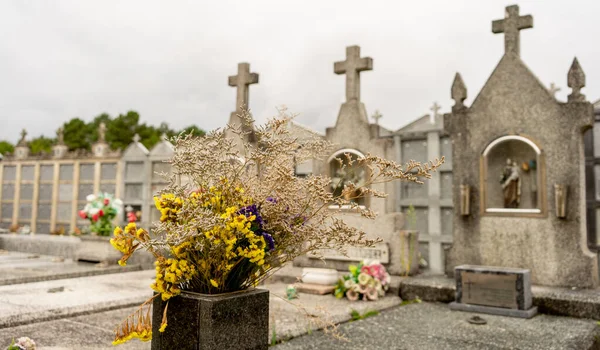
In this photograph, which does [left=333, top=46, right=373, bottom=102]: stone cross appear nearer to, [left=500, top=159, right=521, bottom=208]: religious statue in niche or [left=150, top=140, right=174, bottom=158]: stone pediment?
[left=500, top=159, right=521, bottom=208]: religious statue in niche

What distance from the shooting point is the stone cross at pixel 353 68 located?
7.36m

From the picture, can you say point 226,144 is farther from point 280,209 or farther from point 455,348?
point 455,348

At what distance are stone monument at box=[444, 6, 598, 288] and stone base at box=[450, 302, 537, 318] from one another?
3.24ft

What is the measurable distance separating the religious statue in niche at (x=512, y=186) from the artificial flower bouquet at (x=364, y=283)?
2.03 metres

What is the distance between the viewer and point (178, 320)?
2342 millimetres

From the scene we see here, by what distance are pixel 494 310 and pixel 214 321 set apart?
13.3 ft

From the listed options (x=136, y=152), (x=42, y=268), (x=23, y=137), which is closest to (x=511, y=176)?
(x=42, y=268)

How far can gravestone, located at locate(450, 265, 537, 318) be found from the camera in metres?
5.20

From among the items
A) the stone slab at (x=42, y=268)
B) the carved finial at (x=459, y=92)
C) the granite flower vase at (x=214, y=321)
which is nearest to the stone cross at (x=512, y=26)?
the carved finial at (x=459, y=92)

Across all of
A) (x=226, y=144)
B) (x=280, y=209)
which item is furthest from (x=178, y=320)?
(x=226, y=144)

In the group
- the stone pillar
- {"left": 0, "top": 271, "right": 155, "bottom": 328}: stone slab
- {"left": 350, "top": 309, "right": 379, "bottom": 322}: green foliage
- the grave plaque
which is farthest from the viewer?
the stone pillar

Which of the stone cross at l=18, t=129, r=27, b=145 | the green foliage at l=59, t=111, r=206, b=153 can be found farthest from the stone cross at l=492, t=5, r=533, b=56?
the green foliage at l=59, t=111, r=206, b=153

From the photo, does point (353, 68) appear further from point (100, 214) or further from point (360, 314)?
point (100, 214)

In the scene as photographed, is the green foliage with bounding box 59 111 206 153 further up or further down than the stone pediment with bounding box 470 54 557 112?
further up
